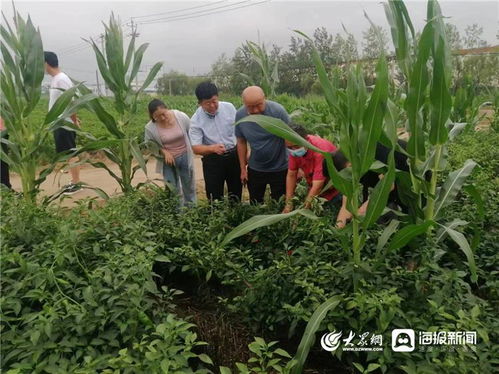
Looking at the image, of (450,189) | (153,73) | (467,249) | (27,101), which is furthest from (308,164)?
(27,101)

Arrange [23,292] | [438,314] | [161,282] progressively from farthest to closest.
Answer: [161,282]
[23,292]
[438,314]

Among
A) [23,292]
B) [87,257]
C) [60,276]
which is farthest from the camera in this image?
[87,257]

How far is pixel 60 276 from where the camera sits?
2.06 meters

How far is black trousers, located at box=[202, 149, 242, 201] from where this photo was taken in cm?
396

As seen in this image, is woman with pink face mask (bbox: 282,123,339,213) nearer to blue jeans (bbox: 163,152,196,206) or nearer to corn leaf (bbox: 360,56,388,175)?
corn leaf (bbox: 360,56,388,175)

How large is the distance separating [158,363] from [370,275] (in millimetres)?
1083

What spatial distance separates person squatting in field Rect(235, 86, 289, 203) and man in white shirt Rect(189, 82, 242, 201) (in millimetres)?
147

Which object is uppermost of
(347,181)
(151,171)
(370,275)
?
(347,181)

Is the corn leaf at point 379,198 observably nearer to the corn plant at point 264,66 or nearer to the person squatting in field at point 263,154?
the person squatting in field at point 263,154

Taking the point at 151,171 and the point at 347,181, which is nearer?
the point at 347,181

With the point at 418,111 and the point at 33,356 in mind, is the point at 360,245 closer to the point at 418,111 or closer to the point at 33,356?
the point at 418,111

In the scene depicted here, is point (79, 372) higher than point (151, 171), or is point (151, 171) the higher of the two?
point (79, 372)

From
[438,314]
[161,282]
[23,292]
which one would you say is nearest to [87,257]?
[23,292]

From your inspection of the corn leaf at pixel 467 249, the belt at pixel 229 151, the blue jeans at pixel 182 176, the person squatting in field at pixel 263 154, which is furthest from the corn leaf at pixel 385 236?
the blue jeans at pixel 182 176
